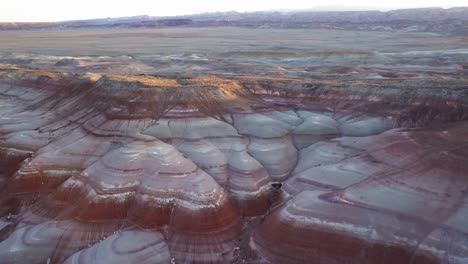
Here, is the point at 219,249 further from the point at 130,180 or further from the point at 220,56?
the point at 220,56

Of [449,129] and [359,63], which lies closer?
[449,129]

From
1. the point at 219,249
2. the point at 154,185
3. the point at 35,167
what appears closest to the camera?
the point at 219,249

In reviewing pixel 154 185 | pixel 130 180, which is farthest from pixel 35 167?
pixel 154 185

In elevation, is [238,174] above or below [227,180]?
above

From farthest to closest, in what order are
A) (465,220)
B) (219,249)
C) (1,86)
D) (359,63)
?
(359,63), (1,86), (219,249), (465,220)

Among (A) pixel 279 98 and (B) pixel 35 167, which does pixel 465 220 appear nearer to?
(A) pixel 279 98

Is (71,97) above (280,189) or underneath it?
above

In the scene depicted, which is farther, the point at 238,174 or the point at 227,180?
the point at 238,174

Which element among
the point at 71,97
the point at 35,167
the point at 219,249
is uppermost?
the point at 71,97
